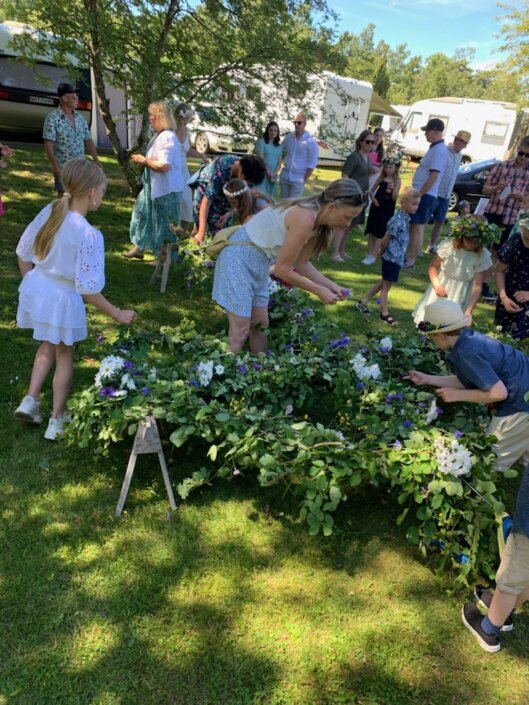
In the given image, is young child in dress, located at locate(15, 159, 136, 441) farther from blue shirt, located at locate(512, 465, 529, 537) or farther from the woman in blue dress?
the woman in blue dress

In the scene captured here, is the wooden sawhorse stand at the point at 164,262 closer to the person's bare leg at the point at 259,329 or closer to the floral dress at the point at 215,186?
the floral dress at the point at 215,186

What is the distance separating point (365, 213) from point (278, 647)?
8.96 m

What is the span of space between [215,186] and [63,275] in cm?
277

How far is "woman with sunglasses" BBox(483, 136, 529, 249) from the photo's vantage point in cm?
648

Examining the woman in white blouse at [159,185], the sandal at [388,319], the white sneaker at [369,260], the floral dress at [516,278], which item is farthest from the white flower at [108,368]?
the white sneaker at [369,260]

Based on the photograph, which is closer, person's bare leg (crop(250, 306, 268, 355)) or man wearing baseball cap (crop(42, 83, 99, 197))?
person's bare leg (crop(250, 306, 268, 355))

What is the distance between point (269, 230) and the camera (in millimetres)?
3291

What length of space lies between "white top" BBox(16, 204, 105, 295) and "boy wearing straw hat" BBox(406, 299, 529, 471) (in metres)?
1.84

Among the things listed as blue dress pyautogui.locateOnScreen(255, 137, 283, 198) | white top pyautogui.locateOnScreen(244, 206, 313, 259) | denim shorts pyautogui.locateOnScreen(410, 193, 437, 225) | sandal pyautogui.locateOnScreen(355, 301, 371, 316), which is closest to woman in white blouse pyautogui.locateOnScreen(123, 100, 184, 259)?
sandal pyautogui.locateOnScreen(355, 301, 371, 316)

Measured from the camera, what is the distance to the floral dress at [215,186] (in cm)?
511

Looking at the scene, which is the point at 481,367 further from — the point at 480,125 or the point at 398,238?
the point at 480,125

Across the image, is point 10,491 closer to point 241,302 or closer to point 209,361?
point 209,361

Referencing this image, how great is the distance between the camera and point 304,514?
2408 mm

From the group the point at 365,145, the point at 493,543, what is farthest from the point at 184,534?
the point at 365,145
